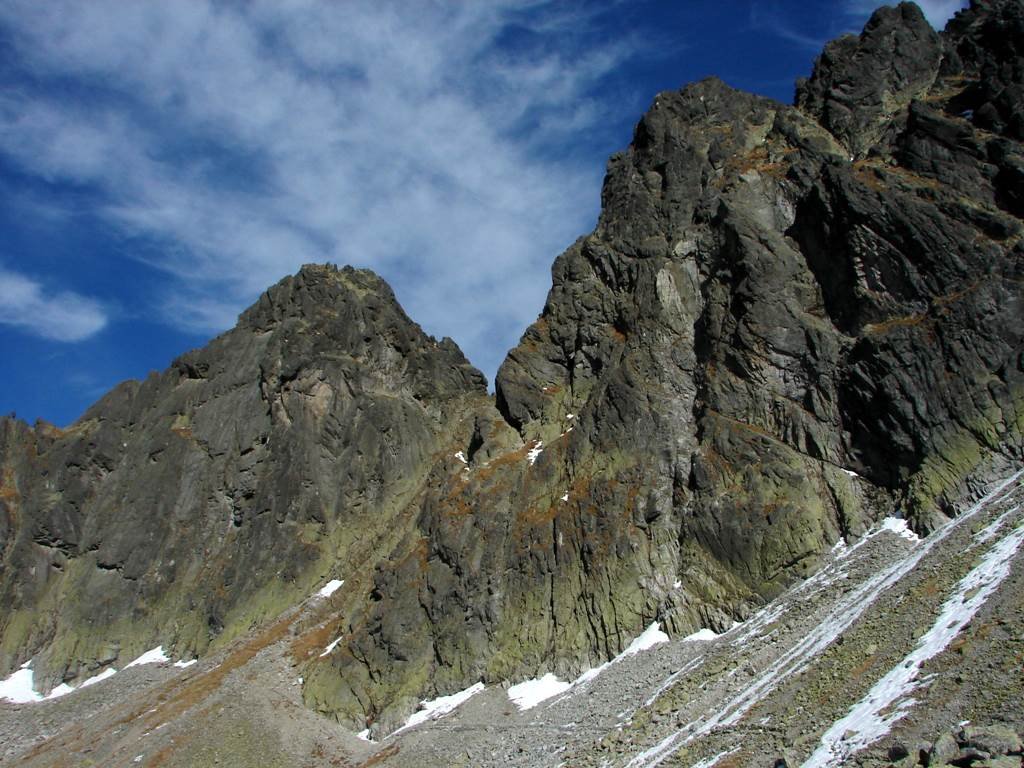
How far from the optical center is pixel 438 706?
56.8 metres

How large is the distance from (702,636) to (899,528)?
46.2 ft

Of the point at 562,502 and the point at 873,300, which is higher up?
the point at 873,300

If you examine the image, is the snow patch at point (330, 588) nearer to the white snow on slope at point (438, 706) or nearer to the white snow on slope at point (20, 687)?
the white snow on slope at point (438, 706)

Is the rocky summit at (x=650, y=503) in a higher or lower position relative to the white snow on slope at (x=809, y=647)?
higher

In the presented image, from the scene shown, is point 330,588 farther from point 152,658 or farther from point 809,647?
point 809,647

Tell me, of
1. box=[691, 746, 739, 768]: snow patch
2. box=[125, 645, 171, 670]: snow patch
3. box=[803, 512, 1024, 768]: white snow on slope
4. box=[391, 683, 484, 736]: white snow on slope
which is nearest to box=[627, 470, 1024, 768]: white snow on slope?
box=[691, 746, 739, 768]: snow patch

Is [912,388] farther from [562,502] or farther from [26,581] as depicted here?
[26,581]

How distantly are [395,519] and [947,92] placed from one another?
7271 centimetres

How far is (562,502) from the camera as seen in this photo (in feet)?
210

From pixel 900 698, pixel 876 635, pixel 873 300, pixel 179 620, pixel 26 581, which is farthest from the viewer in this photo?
pixel 26 581

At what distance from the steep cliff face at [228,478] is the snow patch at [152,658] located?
4.23ft

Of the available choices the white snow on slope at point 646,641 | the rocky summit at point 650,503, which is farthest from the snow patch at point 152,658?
the white snow on slope at point 646,641

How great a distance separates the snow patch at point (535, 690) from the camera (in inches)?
2039

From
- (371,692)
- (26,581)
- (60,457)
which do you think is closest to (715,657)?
(371,692)
